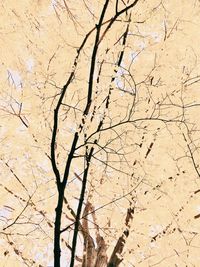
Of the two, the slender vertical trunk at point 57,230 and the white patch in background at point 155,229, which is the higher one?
the white patch in background at point 155,229

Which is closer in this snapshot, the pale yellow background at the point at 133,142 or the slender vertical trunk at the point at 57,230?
the slender vertical trunk at the point at 57,230

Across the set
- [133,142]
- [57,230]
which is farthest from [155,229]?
[57,230]

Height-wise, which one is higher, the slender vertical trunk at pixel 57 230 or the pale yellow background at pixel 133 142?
the pale yellow background at pixel 133 142

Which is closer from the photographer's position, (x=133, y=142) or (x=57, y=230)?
(x=57, y=230)

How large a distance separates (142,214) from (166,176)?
457 mm

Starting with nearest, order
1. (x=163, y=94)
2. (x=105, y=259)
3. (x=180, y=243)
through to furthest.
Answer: (x=163, y=94) → (x=180, y=243) → (x=105, y=259)

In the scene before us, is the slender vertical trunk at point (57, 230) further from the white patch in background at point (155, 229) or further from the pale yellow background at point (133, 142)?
the white patch in background at point (155, 229)

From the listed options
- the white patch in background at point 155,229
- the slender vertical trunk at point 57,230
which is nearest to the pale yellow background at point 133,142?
the white patch in background at point 155,229

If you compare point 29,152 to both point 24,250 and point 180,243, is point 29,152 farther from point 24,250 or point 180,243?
point 180,243

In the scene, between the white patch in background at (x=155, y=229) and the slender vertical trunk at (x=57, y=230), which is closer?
the slender vertical trunk at (x=57, y=230)

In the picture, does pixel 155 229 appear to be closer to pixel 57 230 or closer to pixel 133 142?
pixel 133 142

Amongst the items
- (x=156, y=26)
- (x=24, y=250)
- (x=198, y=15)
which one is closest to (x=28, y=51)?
(x=156, y=26)

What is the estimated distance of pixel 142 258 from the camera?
13.4 ft

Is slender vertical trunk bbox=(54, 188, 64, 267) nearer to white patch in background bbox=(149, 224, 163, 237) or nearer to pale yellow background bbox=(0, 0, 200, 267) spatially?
pale yellow background bbox=(0, 0, 200, 267)
